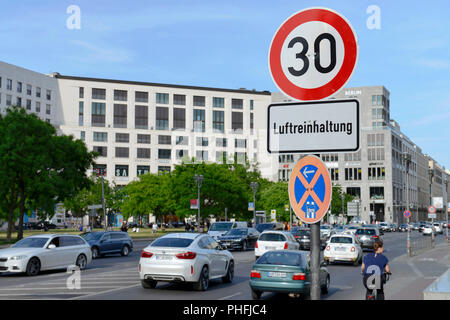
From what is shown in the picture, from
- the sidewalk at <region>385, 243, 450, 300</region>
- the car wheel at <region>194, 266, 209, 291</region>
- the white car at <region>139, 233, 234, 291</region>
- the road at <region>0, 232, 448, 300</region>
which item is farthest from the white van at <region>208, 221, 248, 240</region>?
the car wheel at <region>194, 266, 209, 291</region>

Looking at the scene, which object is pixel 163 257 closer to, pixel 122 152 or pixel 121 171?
pixel 122 152

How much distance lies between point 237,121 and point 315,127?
116180 millimetres

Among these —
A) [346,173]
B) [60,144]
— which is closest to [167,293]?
[60,144]

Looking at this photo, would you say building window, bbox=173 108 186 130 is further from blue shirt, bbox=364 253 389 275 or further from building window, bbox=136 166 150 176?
blue shirt, bbox=364 253 389 275

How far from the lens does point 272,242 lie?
3108 cm

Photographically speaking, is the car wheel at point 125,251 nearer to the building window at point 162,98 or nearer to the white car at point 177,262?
the white car at point 177,262

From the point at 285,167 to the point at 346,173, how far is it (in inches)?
610

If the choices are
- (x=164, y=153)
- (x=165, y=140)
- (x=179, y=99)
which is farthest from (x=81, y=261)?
(x=179, y=99)

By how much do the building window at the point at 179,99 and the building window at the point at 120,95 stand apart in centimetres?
1030

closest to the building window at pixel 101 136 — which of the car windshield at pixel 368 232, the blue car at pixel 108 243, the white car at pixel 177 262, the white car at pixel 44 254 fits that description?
the car windshield at pixel 368 232

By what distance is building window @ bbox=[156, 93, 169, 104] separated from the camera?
376 ft

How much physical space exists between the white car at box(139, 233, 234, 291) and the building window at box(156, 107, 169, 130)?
9734 cm

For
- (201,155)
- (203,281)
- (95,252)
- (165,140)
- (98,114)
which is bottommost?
(95,252)

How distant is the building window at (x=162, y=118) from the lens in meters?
115
